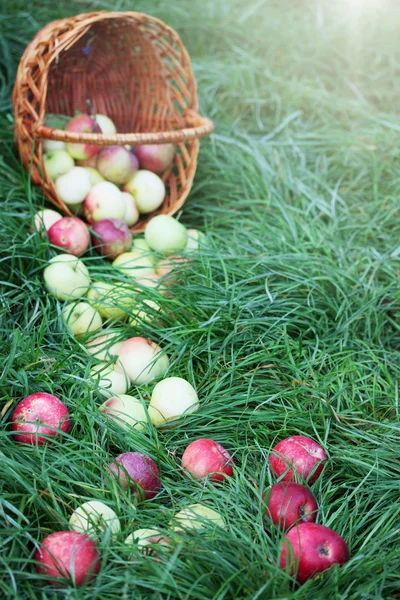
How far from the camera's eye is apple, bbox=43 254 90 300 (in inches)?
98.9

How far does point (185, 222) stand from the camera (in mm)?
3404

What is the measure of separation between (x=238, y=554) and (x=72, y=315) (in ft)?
4.01

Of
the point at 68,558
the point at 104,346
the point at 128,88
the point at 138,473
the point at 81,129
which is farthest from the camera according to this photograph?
the point at 128,88

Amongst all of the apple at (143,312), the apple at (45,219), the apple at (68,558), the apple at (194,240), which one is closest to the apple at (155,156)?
the apple at (194,240)

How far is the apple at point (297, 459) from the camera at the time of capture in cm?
188

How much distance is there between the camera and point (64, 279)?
2.51 meters

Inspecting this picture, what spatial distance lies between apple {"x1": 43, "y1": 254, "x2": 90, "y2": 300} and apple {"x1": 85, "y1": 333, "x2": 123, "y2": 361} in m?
0.22

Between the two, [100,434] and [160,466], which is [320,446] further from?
[100,434]

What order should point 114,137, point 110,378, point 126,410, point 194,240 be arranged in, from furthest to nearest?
Result: point 194,240
point 114,137
point 110,378
point 126,410

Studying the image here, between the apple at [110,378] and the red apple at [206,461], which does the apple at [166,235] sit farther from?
the red apple at [206,461]

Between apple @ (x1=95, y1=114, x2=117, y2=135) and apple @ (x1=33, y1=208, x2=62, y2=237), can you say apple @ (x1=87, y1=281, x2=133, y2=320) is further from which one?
apple @ (x1=95, y1=114, x2=117, y2=135)

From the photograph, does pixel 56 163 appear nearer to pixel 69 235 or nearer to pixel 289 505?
pixel 69 235

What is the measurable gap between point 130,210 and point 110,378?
1.16 m

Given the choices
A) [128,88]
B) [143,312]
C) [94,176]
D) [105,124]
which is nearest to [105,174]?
[94,176]
